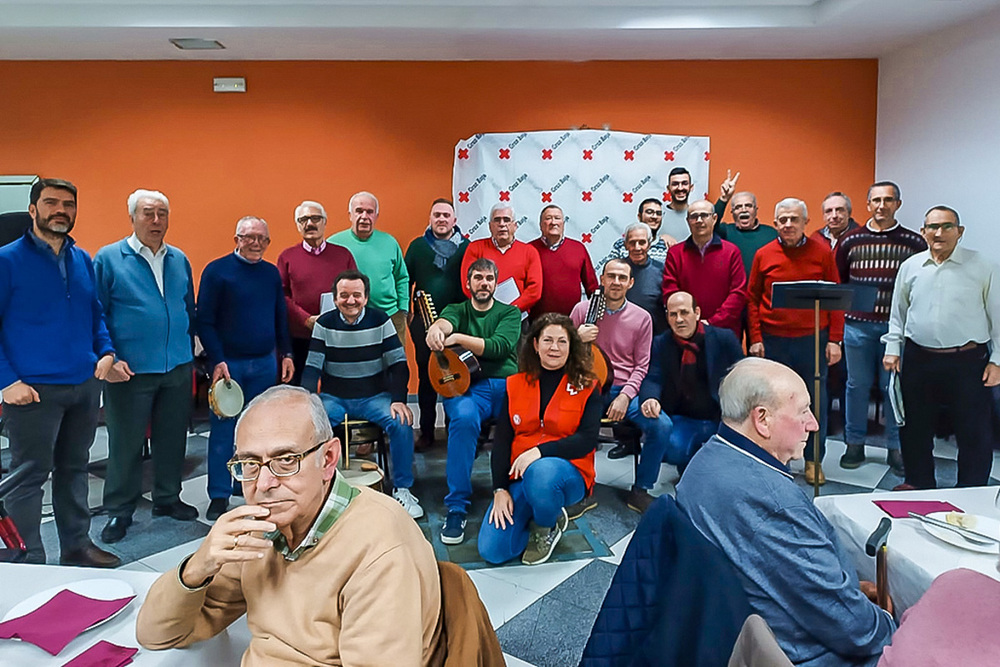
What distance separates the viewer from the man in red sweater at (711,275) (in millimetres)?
4066

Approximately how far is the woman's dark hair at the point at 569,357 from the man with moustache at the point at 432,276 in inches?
54.5

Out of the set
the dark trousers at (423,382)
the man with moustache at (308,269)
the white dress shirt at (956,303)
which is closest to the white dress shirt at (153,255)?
the man with moustache at (308,269)

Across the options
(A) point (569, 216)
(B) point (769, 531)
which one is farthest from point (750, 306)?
(B) point (769, 531)

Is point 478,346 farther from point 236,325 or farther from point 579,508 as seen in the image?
point 236,325

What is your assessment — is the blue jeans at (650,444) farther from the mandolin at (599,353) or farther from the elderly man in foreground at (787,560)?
the elderly man in foreground at (787,560)

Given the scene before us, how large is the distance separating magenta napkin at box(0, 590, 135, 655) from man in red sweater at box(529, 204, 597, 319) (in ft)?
10.6

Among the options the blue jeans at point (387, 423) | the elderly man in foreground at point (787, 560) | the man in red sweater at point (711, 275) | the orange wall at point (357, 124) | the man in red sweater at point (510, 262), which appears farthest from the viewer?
the orange wall at point (357, 124)

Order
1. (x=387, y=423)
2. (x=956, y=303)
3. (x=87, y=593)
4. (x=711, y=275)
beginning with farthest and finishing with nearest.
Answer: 1. (x=711, y=275)
2. (x=387, y=423)
3. (x=956, y=303)
4. (x=87, y=593)

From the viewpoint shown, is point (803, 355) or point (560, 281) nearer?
point (803, 355)

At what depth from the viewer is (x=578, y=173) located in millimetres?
5469

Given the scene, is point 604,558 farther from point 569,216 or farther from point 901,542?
point 569,216

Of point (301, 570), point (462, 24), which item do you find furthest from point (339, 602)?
point (462, 24)

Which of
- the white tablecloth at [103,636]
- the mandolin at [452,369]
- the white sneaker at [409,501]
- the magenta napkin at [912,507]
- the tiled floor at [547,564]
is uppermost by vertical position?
the mandolin at [452,369]

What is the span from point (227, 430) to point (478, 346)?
1.33 meters
